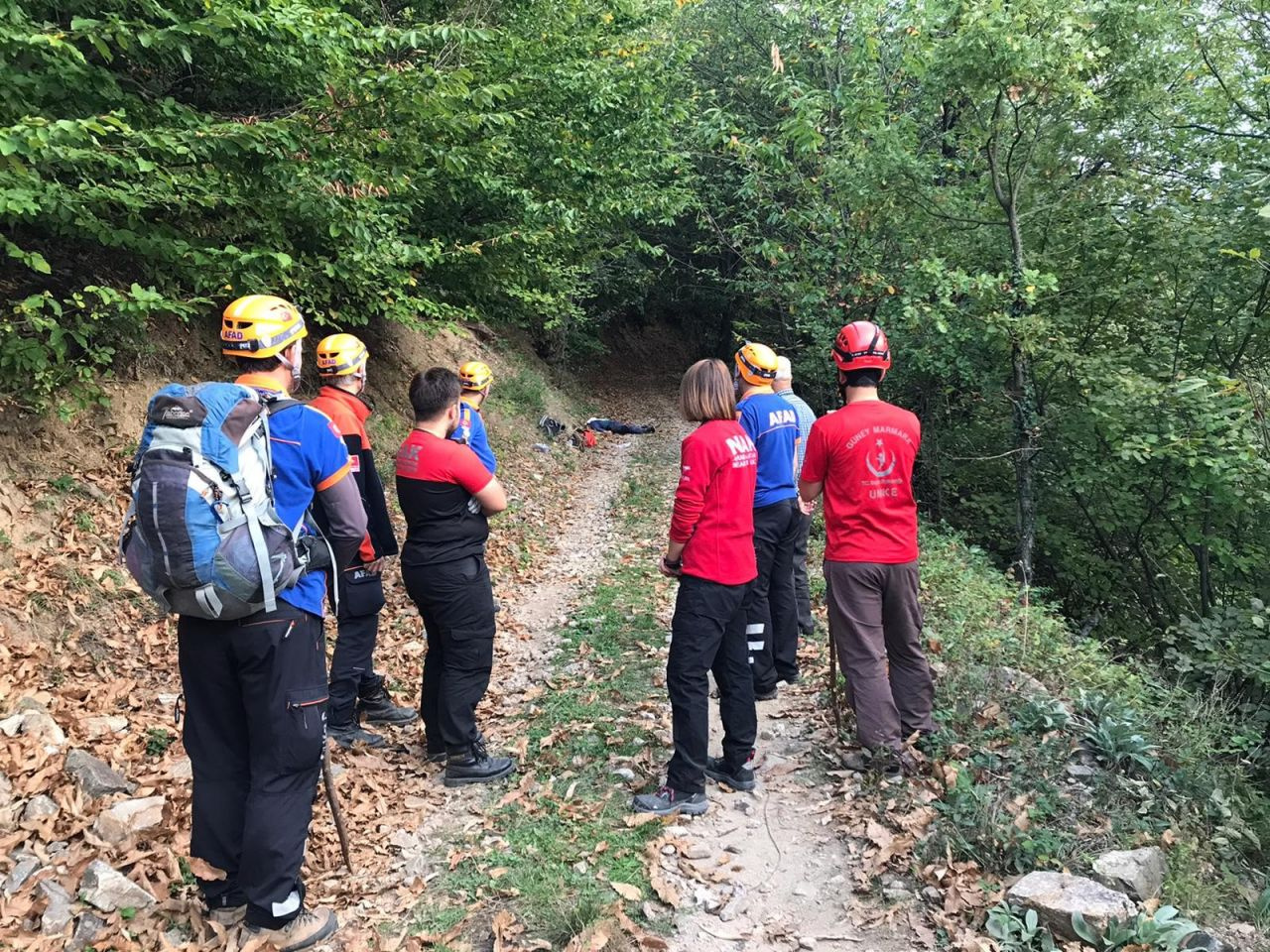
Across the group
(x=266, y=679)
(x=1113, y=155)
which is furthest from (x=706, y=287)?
(x=266, y=679)

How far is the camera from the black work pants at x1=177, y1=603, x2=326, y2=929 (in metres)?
3.17

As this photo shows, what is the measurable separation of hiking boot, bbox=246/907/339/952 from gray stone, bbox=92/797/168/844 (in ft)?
3.33

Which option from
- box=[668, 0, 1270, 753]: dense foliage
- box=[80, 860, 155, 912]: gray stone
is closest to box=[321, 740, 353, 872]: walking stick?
box=[80, 860, 155, 912]: gray stone

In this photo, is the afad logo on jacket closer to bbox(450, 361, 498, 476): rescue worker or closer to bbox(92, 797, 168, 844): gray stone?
bbox(450, 361, 498, 476): rescue worker

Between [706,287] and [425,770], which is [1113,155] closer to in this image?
[425,770]

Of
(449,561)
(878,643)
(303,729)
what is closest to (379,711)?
(449,561)

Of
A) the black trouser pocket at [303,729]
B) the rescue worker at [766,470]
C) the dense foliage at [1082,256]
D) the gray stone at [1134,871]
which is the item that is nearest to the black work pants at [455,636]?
the black trouser pocket at [303,729]

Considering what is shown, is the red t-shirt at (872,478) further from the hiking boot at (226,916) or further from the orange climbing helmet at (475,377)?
the hiking boot at (226,916)

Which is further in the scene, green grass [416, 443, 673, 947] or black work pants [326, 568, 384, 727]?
black work pants [326, 568, 384, 727]

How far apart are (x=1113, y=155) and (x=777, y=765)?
30.3 feet

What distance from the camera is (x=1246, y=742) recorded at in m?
5.12

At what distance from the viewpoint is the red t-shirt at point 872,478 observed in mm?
4488

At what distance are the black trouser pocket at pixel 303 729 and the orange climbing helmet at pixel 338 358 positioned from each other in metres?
2.33

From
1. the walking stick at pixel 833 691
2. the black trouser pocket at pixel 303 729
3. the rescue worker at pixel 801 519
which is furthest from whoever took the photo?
the rescue worker at pixel 801 519
